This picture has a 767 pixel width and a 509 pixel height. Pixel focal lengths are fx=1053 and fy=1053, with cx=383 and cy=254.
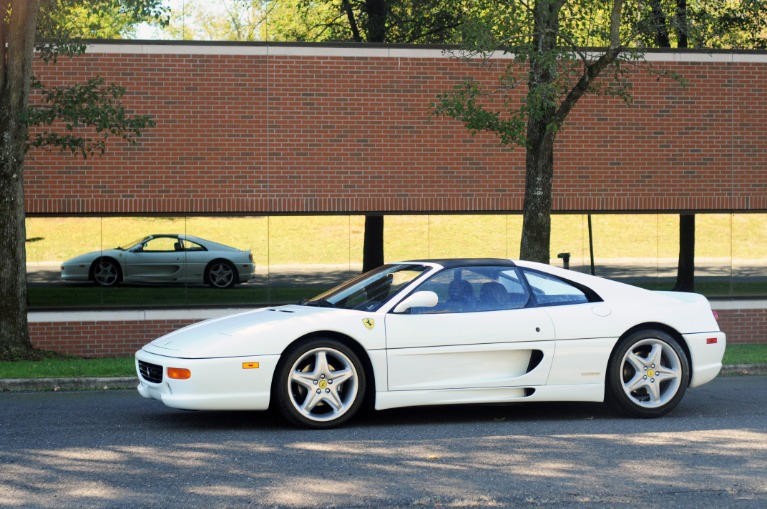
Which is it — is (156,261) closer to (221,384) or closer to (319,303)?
(319,303)

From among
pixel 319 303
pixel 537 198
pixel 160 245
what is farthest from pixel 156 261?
pixel 319 303

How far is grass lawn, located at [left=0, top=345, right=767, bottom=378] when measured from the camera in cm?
1146

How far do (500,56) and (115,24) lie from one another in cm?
897

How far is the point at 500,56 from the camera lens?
16953mm

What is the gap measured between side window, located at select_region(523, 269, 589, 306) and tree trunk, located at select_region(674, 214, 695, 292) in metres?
9.52

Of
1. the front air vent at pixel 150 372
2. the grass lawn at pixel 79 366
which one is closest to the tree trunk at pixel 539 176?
the grass lawn at pixel 79 366

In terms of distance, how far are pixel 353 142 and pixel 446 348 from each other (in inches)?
347

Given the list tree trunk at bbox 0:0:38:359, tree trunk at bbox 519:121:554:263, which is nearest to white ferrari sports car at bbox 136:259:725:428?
tree trunk at bbox 519:121:554:263

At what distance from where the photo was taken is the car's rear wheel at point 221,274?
1656 cm

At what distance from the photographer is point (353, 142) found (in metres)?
16.6

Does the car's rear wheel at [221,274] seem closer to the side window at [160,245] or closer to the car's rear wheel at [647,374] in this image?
the side window at [160,245]

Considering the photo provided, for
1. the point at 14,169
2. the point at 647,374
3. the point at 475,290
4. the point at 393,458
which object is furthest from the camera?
the point at 14,169

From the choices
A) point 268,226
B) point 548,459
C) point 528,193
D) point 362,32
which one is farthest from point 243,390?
point 362,32

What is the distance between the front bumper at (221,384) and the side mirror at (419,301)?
1.08 metres
